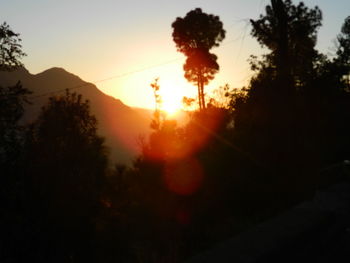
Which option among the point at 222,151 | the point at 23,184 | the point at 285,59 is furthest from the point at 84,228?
the point at 285,59

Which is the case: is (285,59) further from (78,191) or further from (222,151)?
(78,191)

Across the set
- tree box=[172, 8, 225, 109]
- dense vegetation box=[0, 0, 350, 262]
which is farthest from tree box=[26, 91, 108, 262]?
tree box=[172, 8, 225, 109]

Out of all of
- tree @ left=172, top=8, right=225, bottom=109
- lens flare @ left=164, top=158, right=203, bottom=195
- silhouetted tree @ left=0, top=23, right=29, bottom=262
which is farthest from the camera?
tree @ left=172, top=8, right=225, bottom=109

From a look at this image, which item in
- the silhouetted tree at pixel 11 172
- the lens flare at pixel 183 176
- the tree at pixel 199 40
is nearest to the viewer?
the silhouetted tree at pixel 11 172

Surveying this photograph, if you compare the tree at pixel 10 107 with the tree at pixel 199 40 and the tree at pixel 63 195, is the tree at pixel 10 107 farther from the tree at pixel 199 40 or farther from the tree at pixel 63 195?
the tree at pixel 199 40

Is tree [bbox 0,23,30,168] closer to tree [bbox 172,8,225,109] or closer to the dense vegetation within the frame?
Answer: the dense vegetation

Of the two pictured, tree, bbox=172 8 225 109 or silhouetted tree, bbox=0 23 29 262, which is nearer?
silhouetted tree, bbox=0 23 29 262

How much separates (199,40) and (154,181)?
110ft

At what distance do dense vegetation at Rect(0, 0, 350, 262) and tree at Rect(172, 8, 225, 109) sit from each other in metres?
22.6

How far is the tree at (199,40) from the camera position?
44750 mm

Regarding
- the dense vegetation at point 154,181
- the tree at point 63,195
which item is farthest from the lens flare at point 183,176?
the tree at point 63,195

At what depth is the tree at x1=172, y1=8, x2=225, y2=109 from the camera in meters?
44.8

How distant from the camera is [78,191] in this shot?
8.23 metres

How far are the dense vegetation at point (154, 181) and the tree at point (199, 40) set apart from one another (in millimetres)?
22561
